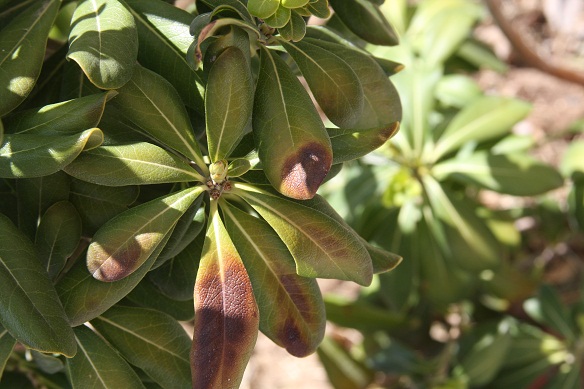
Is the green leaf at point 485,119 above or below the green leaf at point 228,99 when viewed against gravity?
below

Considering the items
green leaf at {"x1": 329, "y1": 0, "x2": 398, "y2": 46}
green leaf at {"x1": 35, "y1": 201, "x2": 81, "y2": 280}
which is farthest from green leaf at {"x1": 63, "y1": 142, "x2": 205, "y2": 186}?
green leaf at {"x1": 329, "y1": 0, "x2": 398, "y2": 46}

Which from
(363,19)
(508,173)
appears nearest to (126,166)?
(363,19)

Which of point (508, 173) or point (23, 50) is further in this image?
point (508, 173)

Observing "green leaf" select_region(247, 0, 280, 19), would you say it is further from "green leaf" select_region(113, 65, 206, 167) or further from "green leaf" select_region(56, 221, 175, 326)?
"green leaf" select_region(56, 221, 175, 326)

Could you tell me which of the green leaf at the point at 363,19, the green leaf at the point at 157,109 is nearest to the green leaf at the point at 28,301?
the green leaf at the point at 157,109

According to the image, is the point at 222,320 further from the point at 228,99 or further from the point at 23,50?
the point at 23,50

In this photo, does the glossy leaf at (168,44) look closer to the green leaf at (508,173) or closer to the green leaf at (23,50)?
the green leaf at (23,50)
